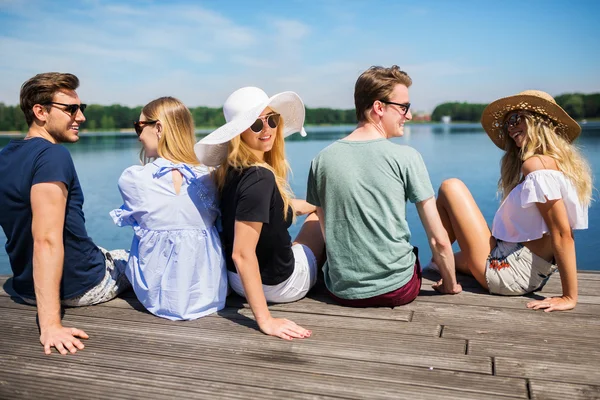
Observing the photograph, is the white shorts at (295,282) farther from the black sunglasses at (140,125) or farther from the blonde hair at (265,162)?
the black sunglasses at (140,125)

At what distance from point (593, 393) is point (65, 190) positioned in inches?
103

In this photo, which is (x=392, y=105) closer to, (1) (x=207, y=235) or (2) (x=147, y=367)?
(1) (x=207, y=235)

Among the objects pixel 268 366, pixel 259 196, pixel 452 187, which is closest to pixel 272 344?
pixel 268 366

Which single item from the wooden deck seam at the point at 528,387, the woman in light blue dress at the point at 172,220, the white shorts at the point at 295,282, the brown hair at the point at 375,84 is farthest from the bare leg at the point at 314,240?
the wooden deck seam at the point at 528,387

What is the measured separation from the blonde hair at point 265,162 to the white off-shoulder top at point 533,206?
1.31 meters

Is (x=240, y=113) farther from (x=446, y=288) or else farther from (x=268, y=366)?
(x=446, y=288)

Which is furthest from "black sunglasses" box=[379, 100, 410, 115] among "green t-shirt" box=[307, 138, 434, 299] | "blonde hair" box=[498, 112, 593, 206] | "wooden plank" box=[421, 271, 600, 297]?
"wooden plank" box=[421, 271, 600, 297]

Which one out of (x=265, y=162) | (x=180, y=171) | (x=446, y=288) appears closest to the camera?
(x=265, y=162)

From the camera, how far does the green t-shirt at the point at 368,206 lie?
288 cm

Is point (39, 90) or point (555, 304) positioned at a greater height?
point (39, 90)

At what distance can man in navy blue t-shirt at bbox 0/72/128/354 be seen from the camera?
8.91ft

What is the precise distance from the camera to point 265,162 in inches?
115

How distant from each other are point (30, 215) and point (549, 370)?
2.68m

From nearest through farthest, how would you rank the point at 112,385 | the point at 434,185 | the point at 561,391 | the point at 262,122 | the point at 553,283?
the point at 561,391, the point at 112,385, the point at 262,122, the point at 553,283, the point at 434,185
